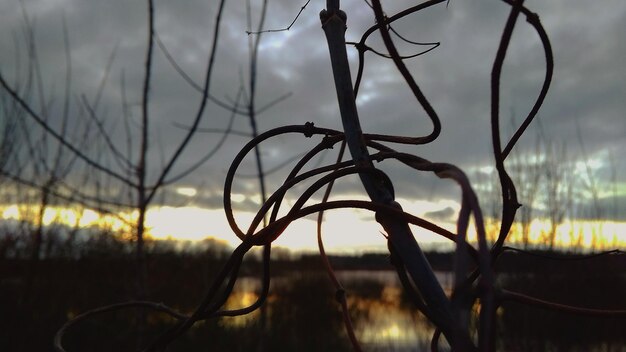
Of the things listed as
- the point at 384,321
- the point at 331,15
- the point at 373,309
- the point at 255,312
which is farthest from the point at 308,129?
the point at 373,309

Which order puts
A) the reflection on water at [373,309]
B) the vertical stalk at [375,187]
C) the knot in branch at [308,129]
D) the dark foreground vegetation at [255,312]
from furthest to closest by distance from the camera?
1. the reflection on water at [373,309]
2. the dark foreground vegetation at [255,312]
3. the knot in branch at [308,129]
4. the vertical stalk at [375,187]

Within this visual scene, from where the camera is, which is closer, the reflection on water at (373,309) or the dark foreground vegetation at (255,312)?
the dark foreground vegetation at (255,312)

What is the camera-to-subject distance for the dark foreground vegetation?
4043 mm

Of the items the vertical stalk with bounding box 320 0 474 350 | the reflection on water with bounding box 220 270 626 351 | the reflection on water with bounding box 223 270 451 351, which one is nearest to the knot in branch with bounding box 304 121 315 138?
the vertical stalk with bounding box 320 0 474 350

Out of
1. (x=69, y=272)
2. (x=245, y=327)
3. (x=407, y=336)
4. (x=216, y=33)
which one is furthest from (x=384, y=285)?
(x=216, y=33)

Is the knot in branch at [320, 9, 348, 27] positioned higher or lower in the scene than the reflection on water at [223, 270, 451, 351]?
higher

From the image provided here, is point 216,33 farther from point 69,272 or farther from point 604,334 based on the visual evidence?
point 69,272

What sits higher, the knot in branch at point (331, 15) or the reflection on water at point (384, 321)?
the knot in branch at point (331, 15)

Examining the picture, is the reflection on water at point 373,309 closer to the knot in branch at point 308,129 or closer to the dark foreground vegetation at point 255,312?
the dark foreground vegetation at point 255,312

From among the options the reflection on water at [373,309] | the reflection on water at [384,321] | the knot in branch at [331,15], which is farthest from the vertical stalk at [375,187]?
the reflection on water at [373,309]

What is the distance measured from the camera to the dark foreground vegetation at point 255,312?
13.3 ft

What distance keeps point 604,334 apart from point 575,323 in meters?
0.21

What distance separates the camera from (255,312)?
13.4 ft

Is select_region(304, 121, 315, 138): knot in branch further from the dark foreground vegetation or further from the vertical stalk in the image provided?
the dark foreground vegetation
